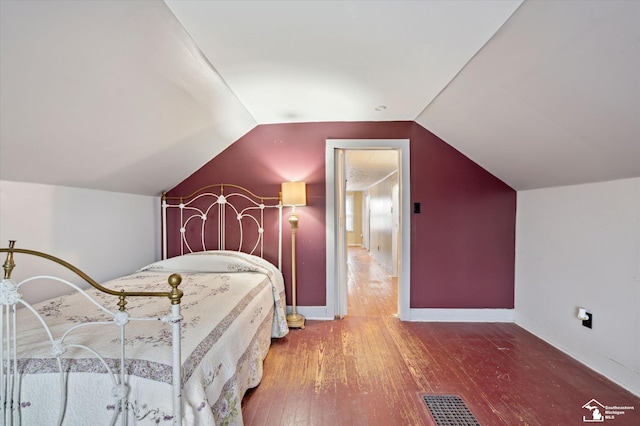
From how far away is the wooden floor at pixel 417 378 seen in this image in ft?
5.60

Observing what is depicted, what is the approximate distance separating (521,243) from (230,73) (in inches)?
126

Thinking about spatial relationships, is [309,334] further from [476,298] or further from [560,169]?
[560,169]

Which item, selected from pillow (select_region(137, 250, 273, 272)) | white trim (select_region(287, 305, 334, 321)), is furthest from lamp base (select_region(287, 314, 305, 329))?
pillow (select_region(137, 250, 273, 272))

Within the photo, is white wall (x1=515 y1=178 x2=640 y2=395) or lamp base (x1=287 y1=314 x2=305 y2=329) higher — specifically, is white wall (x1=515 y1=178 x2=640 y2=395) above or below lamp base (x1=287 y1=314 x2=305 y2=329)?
above

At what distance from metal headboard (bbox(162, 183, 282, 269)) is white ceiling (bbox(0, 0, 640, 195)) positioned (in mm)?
688

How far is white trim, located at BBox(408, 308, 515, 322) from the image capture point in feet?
10.3

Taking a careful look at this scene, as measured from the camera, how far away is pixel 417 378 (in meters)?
2.07

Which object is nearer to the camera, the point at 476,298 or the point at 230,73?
the point at 230,73

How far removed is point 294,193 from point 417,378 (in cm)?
190

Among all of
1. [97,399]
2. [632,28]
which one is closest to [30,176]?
[97,399]

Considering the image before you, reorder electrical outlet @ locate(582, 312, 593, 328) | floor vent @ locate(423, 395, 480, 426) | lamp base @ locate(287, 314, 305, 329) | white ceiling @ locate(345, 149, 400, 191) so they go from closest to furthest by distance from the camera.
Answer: floor vent @ locate(423, 395, 480, 426), electrical outlet @ locate(582, 312, 593, 328), lamp base @ locate(287, 314, 305, 329), white ceiling @ locate(345, 149, 400, 191)

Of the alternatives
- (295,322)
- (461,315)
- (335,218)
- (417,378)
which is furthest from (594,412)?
(335,218)

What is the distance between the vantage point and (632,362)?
6.29ft

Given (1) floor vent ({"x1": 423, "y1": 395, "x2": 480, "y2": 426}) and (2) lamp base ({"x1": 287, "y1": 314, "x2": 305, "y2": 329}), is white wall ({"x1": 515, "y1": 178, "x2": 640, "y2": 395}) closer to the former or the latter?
(1) floor vent ({"x1": 423, "y1": 395, "x2": 480, "y2": 426})
